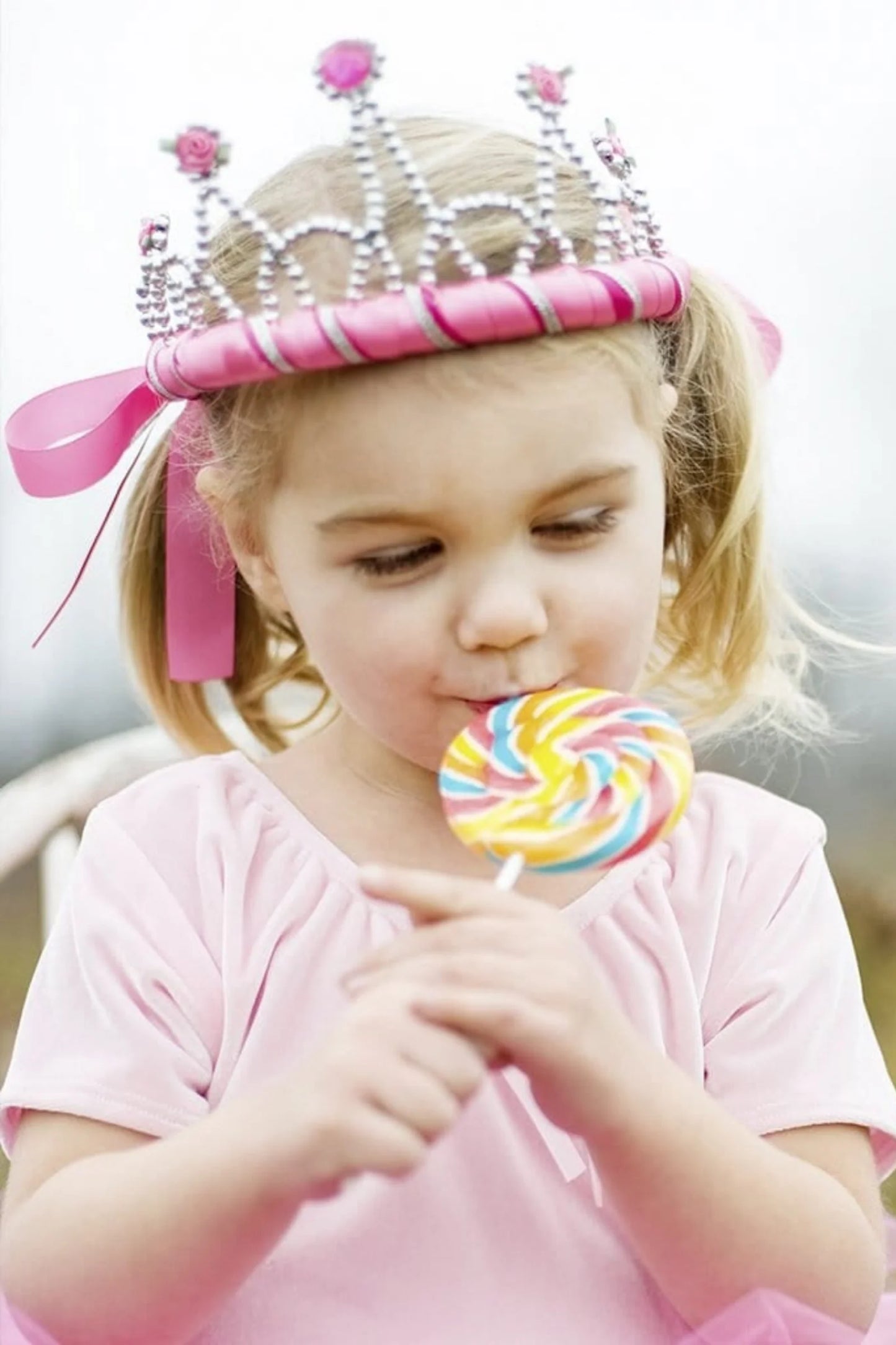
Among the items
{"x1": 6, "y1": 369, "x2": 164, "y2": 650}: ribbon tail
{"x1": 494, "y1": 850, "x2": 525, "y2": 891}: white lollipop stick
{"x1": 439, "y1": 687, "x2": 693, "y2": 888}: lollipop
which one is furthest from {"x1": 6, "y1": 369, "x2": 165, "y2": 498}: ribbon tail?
{"x1": 494, "y1": 850, "x2": 525, "y2": 891}: white lollipop stick

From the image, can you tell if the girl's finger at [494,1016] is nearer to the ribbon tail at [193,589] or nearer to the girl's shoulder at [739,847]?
the girl's shoulder at [739,847]

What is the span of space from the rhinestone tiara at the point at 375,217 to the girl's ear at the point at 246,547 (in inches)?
4.6

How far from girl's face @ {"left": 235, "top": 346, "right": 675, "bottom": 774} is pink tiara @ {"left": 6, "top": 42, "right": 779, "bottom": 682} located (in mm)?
33

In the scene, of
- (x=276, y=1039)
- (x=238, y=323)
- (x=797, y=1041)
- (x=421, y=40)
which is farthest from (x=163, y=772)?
(x=421, y=40)

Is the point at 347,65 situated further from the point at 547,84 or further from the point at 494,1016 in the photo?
the point at 494,1016

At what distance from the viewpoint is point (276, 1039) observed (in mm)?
1299

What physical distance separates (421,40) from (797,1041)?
1404mm

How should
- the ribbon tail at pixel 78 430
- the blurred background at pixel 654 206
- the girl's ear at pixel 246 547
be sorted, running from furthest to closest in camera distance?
the blurred background at pixel 654 206
the ribbon tail at pixel 78 430
the girl's ear at pixel 246 547

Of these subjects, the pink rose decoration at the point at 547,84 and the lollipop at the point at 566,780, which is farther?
the pink rose decoration at the point at 547,84

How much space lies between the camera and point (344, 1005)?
51.7 inches

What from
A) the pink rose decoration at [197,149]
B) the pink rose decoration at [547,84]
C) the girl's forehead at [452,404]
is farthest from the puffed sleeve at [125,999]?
the pink rose decoration at [547,84]

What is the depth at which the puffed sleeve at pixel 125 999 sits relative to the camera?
4.08 feet

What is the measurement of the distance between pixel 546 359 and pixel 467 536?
0.14m

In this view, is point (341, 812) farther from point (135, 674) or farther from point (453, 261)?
point (453, 261)
